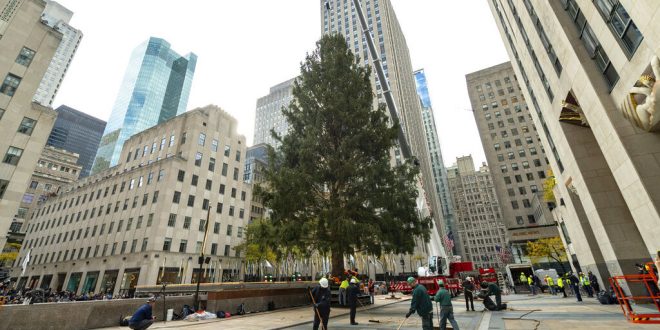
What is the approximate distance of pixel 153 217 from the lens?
41719 mm

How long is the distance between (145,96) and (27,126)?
161237 mm

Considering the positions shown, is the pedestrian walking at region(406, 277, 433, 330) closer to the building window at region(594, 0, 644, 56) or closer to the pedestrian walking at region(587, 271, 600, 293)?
the building window at region(594, 0, 644, 56)

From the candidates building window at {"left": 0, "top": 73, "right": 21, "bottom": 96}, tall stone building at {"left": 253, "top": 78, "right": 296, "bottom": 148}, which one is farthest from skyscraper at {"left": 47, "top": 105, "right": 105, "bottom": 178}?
building window at {"left": 0, "top": 73, "right": 21, "bottom": 96}

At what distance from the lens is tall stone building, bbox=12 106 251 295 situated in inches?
1610

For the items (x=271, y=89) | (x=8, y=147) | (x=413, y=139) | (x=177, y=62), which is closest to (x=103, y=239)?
(x=8, y=147)

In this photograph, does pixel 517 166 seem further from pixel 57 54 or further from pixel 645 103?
pixel 57 54

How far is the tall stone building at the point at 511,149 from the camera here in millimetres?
66125

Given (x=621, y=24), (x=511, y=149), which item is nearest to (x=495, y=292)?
(x=621, y=24)

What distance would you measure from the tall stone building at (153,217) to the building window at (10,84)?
61.1 ft

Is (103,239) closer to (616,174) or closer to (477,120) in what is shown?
(616,174)

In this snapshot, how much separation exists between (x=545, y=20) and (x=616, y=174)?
10745 mm

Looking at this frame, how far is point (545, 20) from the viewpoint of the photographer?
18.6 meters

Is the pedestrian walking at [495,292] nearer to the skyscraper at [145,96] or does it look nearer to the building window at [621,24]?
the building window at [621,24]

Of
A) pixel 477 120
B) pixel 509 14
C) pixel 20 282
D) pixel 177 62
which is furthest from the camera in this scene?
pixel 177 62
